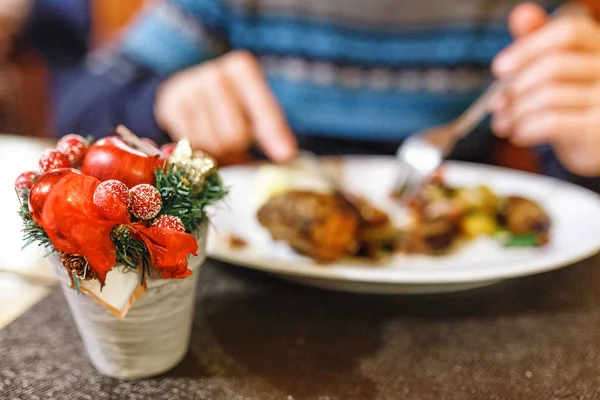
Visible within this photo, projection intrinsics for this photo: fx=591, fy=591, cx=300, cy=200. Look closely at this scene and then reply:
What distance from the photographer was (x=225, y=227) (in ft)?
2.54

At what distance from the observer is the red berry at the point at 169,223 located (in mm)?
418

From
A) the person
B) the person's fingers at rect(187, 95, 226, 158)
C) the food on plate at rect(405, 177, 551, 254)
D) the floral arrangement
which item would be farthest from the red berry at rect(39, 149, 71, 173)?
the person

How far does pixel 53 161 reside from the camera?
1.50ft

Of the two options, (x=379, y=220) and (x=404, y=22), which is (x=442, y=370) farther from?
(x=404, y=22)

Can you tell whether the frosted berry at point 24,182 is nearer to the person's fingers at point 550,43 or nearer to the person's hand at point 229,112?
the person's hand at point 229,112

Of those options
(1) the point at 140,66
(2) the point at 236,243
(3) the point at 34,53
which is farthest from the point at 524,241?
(3) the point at 34,53

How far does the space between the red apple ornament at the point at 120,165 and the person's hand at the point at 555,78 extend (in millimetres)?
657

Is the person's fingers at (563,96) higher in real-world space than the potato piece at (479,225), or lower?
higher

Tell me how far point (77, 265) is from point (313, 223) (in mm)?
295

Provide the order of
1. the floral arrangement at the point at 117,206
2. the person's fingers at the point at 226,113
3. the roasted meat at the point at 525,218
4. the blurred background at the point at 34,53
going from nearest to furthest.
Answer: the floral arrangement at the point at 117,206
the roasted meat at the point at 525,218
the person's fingers at the point at 226,113
the blurred background at the point at 34,53

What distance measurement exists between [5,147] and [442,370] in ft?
3.14

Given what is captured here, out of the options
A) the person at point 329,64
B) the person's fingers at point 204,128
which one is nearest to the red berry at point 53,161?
the person's fingers at point 204,128

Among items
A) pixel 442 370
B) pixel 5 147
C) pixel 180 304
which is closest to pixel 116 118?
pixel 5 147

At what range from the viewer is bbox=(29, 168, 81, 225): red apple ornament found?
0.40 metres
